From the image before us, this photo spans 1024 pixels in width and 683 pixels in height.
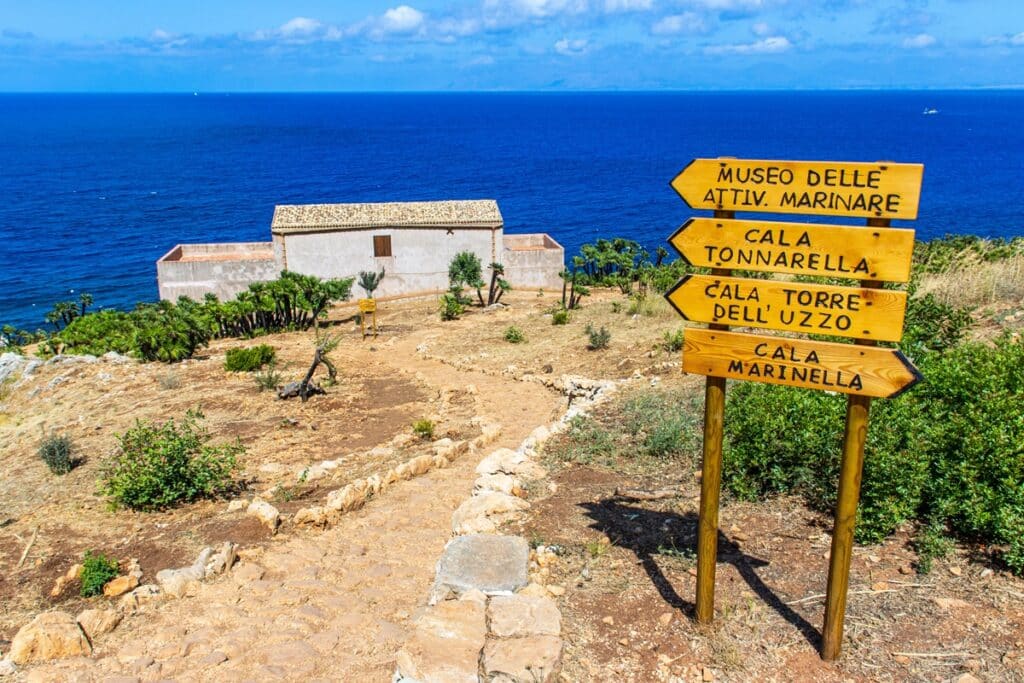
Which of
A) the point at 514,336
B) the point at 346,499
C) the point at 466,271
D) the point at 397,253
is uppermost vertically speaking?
the point at 346,499

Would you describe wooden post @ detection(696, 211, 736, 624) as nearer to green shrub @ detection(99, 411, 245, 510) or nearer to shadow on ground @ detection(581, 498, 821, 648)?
shadow on ground @ detection(581, 498, 821, 648)

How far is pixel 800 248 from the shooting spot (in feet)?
16.6

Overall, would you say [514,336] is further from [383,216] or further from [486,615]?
[383,216]

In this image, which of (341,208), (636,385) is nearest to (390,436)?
(636,385)

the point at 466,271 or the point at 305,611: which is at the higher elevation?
the point at 305,611

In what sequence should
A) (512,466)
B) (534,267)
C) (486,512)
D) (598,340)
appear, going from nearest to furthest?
(486,512)
(512,466)
(598,340)
(534,267)

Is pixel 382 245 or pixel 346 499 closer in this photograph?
pixel 346 499

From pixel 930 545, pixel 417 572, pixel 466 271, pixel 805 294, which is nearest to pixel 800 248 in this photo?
pixel 805 294

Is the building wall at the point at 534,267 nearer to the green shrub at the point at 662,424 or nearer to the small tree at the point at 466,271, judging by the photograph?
the small tree at the point at 466,271

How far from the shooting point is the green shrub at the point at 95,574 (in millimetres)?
7395

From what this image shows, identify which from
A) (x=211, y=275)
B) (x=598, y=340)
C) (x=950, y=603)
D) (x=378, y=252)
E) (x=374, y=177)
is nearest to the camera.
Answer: (x=950, y=603)

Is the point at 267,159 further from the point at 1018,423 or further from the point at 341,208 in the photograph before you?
the point at 1018,423

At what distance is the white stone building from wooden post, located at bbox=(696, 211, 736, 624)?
90.1 ft

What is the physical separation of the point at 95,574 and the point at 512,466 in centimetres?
407
